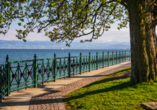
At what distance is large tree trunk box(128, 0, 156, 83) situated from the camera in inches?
265

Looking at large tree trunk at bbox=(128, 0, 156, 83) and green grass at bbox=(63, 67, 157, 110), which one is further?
large tree trunk at bbox=(128, 0, 156, 83)

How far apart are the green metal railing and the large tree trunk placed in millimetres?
4750

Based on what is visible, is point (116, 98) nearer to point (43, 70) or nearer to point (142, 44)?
point (142, 44)

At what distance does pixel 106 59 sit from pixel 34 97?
12212 mm

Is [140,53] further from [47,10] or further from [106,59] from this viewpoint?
[106,59]

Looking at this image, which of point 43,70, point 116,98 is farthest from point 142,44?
point 43,70

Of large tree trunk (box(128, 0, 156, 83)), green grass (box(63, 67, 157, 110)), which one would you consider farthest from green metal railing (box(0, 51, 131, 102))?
large tree trunk (box(128, 0, 156, 83))

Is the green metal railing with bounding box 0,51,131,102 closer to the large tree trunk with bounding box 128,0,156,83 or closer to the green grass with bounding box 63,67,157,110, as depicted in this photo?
the green grass with bounding box 63,67,157,110

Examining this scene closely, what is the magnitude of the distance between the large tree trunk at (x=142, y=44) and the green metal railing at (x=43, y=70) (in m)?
4.75

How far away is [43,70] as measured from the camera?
9.08 metres

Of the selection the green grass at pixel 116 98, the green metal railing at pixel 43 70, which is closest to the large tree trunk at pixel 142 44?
the green grass at pixel 116 98

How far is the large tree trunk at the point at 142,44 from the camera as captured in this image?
672cm

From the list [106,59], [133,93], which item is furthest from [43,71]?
[106,59]

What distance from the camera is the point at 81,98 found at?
235 inches
